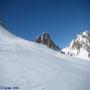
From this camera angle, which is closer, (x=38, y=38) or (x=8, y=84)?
(x=8, y=84)

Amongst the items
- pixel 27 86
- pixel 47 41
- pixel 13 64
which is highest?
pixel 47 41

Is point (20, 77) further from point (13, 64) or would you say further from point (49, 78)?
point (13, 64)

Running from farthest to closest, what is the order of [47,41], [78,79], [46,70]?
[47,41] < [46,70] < [78,79]

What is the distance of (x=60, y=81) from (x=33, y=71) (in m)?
3.23

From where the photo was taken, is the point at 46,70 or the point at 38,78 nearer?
the point at 38,78

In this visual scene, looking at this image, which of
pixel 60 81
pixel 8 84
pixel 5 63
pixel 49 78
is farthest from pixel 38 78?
pixel 5 63

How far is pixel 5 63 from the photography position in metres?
19.0

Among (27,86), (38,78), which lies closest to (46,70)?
(38,78)

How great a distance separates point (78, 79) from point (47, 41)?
325 ft

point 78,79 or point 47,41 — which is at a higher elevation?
point 47,41

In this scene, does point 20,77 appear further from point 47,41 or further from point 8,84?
point 47,41

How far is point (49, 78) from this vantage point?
53.2ft

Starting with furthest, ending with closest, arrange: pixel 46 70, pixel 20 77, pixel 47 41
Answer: pixel 47 41 < pixel 46 70 < pixel 20 77

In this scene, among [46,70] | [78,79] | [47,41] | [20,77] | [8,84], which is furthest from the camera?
[47,41]
